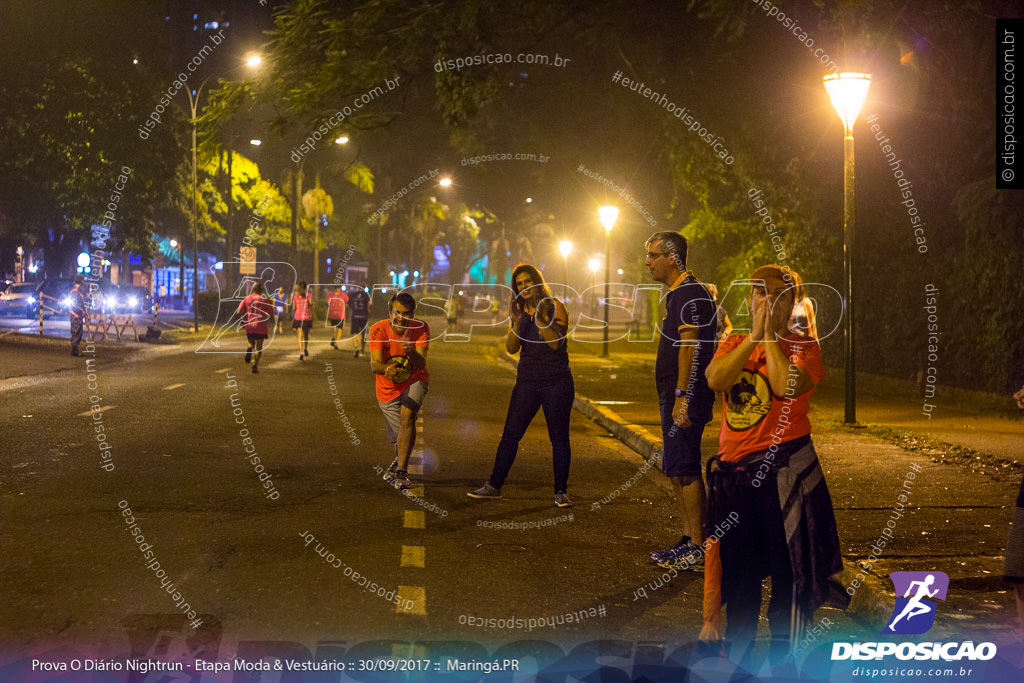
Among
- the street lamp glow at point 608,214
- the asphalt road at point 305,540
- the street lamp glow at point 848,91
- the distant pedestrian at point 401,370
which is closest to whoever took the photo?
the asphalt road at point 305,540

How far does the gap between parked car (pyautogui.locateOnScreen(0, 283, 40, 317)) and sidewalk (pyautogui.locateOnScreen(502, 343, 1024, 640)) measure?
33136 millimetres

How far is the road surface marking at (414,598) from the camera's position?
5.95 meters

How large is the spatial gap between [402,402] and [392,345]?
51cm

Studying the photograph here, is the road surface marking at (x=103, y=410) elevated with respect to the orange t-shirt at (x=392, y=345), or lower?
lower

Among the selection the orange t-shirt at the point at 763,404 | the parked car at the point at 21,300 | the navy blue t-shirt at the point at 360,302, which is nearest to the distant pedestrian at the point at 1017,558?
the orange t-shirt at the point at 763,404

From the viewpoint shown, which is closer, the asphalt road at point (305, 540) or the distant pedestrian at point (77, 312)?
the asphalt road at point (305, 540)

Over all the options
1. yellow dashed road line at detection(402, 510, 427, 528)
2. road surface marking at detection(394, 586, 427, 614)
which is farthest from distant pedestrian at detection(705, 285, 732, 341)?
yellow dashed road line at detection(402, 510, 427, 528)

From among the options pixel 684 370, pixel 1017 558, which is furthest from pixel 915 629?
pixel 684 370

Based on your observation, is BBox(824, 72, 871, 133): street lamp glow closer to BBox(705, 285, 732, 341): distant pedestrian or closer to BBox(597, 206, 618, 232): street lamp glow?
BBox(705, 285, 732, 341): distant pedestrian

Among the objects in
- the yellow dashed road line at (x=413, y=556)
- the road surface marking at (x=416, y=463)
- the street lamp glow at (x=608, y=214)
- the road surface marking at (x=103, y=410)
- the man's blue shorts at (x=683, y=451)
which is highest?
the street lamp glow at (x=608, y=214)

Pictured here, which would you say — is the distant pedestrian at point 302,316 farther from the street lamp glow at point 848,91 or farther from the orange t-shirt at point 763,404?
the orange t-shirt at point 763,404

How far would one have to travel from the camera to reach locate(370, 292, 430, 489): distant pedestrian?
9609 mm

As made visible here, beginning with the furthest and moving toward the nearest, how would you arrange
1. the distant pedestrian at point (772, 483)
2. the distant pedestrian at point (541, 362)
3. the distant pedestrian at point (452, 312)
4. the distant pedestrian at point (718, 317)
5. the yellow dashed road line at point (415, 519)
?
the distant pedestrian at point (452, 312) < the distant pedestrian at point (541, 362) < the yellow dashed road line at point (415, 519) < the distant pedestrian at point (718, 317) < the distant pedestrian at point (772, 483)

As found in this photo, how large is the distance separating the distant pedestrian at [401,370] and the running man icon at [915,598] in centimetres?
446
